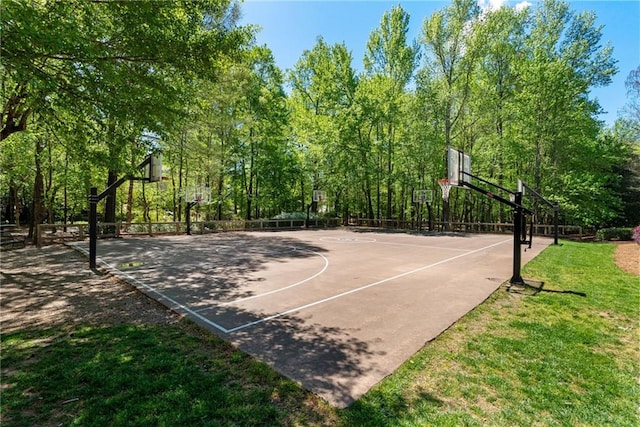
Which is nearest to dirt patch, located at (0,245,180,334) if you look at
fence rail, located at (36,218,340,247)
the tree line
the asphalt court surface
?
the asphalt court surface

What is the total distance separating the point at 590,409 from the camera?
2.78m

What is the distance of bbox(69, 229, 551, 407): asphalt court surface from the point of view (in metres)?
3.66

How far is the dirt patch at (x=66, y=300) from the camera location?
4.79 m

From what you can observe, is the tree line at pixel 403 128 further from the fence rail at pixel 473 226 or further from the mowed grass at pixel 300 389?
the mowed grass at pixel 300 389

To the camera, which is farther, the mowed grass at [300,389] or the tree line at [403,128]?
the tree line at [403,128]

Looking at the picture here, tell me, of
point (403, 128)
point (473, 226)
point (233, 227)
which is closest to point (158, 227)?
point (233, 227)

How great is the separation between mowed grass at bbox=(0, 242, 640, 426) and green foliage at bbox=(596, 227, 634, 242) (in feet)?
56.9

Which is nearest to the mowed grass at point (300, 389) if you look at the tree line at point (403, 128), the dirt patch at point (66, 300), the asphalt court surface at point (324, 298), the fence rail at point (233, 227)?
the asphalt court surface at point (324, 298)

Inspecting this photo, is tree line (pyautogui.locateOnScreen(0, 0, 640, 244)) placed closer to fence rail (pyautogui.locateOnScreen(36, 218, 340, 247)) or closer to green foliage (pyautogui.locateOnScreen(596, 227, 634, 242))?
fence rail (pyautogui.locateOnScreen(36, 218, 340, 247))

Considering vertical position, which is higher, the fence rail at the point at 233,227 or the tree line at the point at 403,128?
the tree line at the point at 403,128

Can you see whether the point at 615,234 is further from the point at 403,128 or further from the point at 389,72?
the point at 389,72

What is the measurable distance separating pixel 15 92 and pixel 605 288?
44.3 ft

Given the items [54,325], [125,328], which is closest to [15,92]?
[54,325]

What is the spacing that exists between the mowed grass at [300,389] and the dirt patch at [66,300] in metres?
0.44
